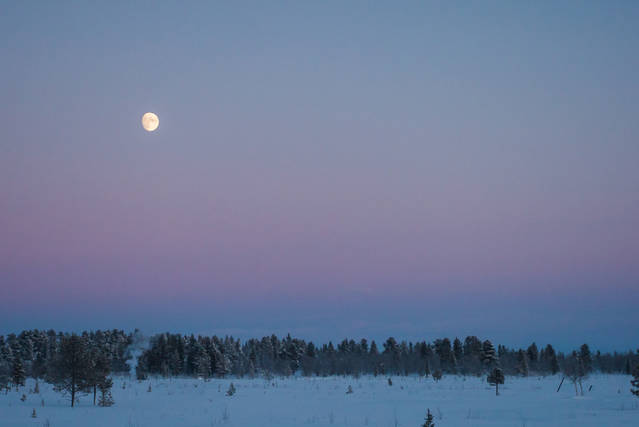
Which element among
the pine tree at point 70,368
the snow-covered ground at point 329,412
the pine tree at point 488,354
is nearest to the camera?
the snow-covered ground at point 329,412

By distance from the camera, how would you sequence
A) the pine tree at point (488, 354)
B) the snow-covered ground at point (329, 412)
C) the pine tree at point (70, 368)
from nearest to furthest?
1. the snow-covered ground at point (329, 412)
2. the pine tree at point (70, 368)
3. the pine tree at point (488, 354)

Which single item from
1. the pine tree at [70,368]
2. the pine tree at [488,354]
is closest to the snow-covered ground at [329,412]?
the pine tree at [70,368]

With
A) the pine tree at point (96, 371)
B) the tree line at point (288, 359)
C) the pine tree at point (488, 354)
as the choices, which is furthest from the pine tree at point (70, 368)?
the pine tree at point (488, 354)

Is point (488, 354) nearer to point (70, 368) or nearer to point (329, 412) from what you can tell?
point (329, 412)

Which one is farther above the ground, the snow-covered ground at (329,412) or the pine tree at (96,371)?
the pine tree at (96,371)

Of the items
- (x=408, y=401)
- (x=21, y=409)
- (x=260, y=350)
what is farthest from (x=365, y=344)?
(x=21, y=409)

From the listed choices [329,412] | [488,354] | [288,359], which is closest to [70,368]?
[329,412]

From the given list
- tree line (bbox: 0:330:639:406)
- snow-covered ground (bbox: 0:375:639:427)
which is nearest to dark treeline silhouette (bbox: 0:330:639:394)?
tree line (bbox: 0:330:639:406)

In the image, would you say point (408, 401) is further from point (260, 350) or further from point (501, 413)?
point (260, 350)

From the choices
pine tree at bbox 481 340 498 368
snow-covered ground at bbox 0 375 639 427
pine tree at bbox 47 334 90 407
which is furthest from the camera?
pine tree at bbox 481 340 498 368

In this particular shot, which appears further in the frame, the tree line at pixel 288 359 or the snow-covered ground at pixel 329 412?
the tree line at pixel 288 359

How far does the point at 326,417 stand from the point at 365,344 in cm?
12404

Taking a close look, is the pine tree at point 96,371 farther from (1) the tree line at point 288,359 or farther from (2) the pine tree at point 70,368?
(1) the tree line at point 288,359

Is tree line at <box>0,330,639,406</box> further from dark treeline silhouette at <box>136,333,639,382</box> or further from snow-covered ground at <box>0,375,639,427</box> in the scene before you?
snow-covered ground at <box>0,375,639,427</box>
